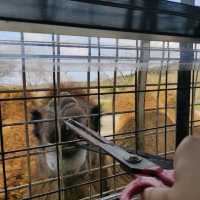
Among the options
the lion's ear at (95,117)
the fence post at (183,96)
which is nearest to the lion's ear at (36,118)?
the lion's ear at (95,117)

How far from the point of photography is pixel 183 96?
4.09 feet

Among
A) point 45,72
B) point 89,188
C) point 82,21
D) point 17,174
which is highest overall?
point 82,21

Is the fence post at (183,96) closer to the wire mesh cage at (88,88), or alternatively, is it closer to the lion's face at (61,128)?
the wire mesh cage at (88,88)

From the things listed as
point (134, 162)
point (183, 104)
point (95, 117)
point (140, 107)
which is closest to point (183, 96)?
point (183, 104)

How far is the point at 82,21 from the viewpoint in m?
0.75

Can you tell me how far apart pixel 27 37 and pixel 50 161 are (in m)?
0.49

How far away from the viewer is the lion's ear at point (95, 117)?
1.10 meters

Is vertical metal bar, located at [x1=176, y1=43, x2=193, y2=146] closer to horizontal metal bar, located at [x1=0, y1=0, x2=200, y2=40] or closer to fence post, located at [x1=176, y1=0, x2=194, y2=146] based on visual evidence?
fence post, located at [x1=176, y1=0, x2=194, y2=146]

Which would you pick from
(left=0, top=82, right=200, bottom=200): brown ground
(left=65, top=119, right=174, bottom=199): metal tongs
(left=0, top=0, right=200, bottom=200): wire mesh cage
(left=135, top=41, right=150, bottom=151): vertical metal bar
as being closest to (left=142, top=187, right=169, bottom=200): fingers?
(left=65, top=119, right=174, bottom=199): metal tongs

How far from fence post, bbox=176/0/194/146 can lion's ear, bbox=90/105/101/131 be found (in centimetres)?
32

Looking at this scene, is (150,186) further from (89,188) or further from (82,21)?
(89,188)

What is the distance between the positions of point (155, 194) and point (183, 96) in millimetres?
1001

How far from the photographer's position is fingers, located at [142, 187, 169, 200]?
0.95 ft

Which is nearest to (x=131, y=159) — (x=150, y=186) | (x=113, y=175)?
(x=150, y=186)
